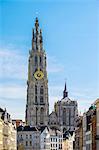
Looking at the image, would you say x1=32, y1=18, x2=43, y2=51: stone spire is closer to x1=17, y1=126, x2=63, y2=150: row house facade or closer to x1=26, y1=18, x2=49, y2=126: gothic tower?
x1=26, y1=18, x2=49, y2=126: gothic tower

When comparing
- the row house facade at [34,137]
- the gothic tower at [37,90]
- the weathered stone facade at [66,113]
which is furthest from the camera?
the weathered stone facade at [66,113]

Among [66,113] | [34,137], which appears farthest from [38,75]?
[34,137]

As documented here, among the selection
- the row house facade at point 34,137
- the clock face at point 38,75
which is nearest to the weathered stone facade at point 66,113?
the clock face at point 38,75

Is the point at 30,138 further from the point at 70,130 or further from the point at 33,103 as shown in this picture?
the point at 70,130

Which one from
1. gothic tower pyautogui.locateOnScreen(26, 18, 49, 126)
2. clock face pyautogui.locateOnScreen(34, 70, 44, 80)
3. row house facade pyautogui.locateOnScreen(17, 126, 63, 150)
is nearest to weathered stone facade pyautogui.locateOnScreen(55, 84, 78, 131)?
gothic tower pyautogui.locateOnScreen(26, 18, 49, 126)

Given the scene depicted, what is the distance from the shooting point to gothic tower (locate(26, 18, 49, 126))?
119 meters

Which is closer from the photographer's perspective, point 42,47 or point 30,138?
point 30,138

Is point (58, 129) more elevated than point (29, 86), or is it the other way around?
point (29, 86)

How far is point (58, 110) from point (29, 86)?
13.1 m

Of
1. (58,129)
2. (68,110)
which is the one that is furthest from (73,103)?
(58,129)

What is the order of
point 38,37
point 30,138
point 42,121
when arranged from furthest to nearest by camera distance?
1. point 38,37
2. point 42,121
3. point 30,138

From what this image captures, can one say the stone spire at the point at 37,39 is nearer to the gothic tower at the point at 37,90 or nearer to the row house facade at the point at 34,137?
the gothic tower at the point at 37,90

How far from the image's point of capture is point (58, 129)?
4924 inches

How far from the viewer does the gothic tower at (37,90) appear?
119 metres
